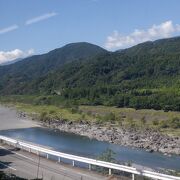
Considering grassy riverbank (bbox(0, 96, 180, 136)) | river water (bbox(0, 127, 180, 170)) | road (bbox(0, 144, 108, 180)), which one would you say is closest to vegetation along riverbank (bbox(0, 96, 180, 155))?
grassy riverbank (bbox(0, 96, 180, 136))

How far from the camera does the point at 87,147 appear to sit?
192 ft

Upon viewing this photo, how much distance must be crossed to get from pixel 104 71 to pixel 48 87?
23378 millimetres

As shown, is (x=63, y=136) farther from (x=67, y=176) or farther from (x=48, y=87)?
(x=48, y=87)

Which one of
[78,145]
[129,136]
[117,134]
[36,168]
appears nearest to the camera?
[36,168]

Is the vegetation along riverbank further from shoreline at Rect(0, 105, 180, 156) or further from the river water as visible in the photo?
the river water

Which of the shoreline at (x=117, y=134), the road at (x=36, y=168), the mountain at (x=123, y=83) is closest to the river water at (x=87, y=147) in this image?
the shoreline at (x=117, y=134)

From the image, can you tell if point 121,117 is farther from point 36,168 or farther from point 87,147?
point 36,168

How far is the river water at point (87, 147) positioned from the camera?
4703 cm

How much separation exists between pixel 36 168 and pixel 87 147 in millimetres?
30966

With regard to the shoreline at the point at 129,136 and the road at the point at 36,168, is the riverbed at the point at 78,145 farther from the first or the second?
the road at the point at 36,168

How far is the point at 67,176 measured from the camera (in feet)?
81.1

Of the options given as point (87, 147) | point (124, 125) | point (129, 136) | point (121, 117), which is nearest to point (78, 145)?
point (87, 147)

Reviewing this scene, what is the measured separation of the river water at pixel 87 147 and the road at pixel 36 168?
13840 millimetres

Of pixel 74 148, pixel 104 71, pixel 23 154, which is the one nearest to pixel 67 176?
pixel 23 154
